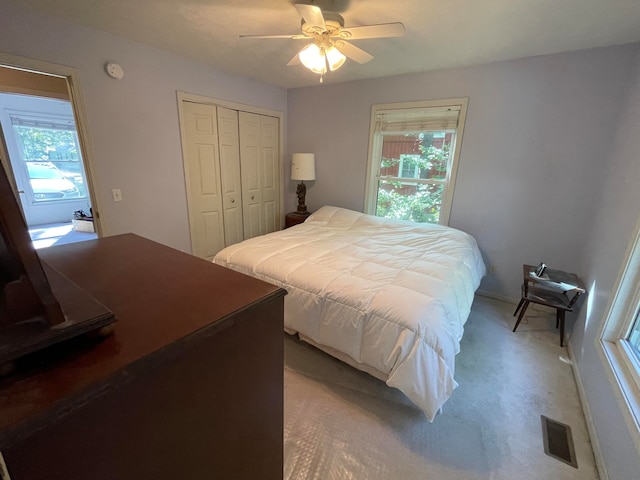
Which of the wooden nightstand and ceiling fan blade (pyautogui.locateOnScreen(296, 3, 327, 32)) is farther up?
ceiling fan blade (pyautogui.locateOnScreen(296, 3, 327, 32))

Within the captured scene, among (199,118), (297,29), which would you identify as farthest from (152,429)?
(199,118)

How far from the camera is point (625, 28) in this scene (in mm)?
1930

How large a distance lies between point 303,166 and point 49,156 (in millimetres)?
5338

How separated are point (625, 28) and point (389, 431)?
3068 mm

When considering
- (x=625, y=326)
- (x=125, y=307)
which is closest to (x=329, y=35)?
(x=125, y=307)

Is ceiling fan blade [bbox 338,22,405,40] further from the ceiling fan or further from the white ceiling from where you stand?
the white ceiling

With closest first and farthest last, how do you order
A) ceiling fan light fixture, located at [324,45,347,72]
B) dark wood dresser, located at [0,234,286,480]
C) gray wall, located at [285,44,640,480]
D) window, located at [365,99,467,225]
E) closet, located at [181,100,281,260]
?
dark wood dresser, located at [0,234,286,480] < gray wall, located at [285,44,640,480] < ceiling fan light fixture, located at [324,45,347,72] < window, located at [365,99,467,225] < closet, located at [181,100,281,260]

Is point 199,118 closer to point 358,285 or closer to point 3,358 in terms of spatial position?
point 358,285

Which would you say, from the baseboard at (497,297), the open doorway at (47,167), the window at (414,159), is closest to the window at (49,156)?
the open doorway at (47,167)

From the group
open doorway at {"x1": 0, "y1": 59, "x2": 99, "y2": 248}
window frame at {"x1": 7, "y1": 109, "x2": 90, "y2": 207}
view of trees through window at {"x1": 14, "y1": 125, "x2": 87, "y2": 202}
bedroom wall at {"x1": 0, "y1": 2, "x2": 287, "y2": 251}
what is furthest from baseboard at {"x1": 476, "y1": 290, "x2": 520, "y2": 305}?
view of trees through window at {"x1": 14, "y1": 125, "x2": 87, "y2": 202}

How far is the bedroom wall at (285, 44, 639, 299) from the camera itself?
2326 millimetres

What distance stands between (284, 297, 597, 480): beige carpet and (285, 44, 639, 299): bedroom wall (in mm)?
1047

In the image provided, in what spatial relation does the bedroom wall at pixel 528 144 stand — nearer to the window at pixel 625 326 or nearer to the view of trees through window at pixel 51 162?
the window at pixel 625 326

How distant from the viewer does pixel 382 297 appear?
1.65 m
